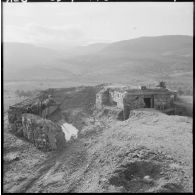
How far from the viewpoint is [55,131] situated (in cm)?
1403

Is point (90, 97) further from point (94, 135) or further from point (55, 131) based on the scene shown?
point (55, 131)

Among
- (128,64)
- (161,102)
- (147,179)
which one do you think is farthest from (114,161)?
(128,64)

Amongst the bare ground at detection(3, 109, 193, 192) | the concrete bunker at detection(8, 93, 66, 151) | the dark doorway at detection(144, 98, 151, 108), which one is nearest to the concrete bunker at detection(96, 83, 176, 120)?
the dark doorway at detection(144, 98, 151, 108)

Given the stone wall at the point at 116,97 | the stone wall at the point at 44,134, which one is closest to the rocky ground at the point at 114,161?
the stone wall at the point at 44,134

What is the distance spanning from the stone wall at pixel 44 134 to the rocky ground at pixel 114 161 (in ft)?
1.11

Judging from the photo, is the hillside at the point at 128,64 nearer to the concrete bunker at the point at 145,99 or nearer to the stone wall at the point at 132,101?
the concrete bunker at the point at 145,99

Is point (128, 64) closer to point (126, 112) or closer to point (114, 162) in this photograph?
point (126, 112)

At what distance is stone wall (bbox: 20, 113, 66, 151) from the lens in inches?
546

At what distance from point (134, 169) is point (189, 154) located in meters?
2.21

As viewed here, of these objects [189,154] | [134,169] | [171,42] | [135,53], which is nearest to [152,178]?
[134,169]

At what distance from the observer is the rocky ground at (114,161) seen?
387 inches

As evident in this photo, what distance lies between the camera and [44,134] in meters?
14.0

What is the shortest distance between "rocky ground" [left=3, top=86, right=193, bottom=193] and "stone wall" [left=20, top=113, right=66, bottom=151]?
0.34m

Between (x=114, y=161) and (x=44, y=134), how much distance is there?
14.0ft
